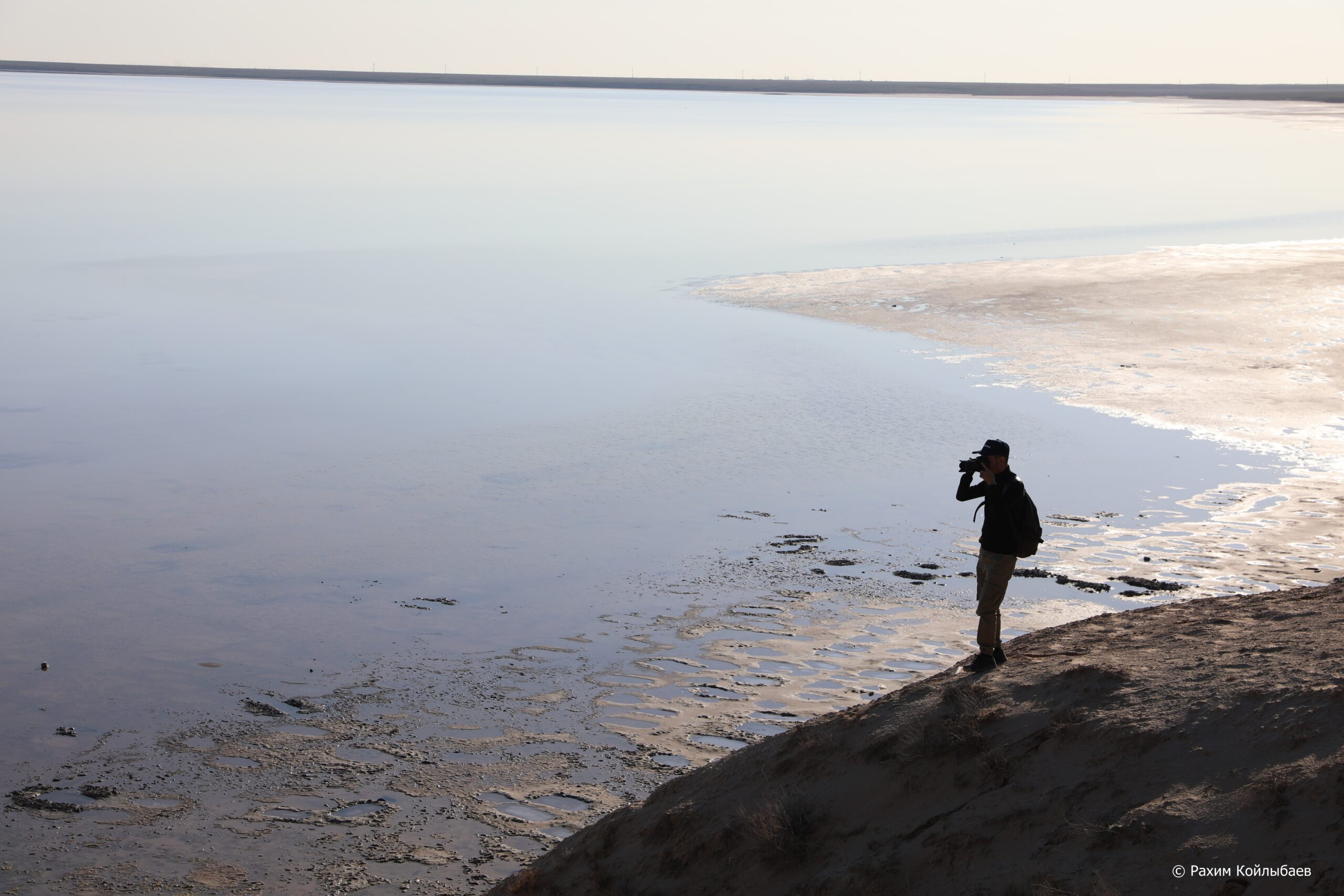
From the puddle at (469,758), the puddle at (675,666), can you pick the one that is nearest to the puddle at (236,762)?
the puddle at (469,758)

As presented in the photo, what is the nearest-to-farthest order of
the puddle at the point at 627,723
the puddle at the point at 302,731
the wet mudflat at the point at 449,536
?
the wet mudflat at the point at 449,536, the puddle at the point at 302,731, the puddle at the point at 627,723

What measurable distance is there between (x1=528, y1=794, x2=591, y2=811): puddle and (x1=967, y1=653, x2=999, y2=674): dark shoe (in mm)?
2440

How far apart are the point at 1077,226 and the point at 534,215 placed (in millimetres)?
15260

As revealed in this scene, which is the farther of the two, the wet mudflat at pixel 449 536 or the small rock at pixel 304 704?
the small rock at pixel 304 704

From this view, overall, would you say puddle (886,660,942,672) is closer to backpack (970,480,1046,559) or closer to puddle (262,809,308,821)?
backpack (970,480,1046,559)

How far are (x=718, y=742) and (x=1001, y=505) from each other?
253 cm

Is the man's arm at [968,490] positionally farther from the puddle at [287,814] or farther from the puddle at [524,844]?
the puddle at [287,814]

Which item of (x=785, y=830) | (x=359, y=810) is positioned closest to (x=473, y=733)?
(x=359, y=810)

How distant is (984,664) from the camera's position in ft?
25.3

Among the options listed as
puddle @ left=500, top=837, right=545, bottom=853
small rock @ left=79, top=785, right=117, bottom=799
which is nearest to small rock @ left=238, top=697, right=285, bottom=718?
small rock @ left=79, top=785, right=117, bottom=799

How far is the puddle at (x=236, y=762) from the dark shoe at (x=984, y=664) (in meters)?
4.52

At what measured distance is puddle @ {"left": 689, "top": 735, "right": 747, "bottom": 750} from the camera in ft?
28.3

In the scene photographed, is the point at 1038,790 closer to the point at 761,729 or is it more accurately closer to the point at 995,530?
the point at 995,530

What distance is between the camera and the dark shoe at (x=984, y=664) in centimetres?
770
